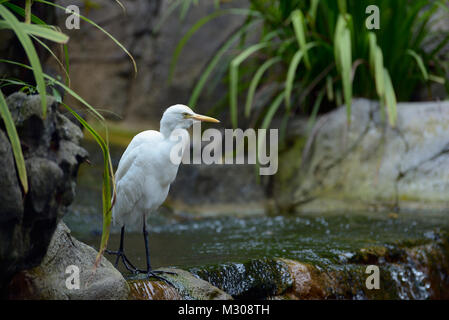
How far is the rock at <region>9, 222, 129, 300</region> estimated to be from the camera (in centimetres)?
188

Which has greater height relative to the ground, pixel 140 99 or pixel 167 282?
pixel 140 99

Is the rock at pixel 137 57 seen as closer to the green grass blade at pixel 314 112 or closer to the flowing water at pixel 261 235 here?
the green grass blade at pixel 314 112

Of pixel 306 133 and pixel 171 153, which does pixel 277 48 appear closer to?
pixel 306 133

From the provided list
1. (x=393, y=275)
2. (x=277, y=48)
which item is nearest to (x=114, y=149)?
(x=277, y=48)

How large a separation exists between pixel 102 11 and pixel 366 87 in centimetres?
384

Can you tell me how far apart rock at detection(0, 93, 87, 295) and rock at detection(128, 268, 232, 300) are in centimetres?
47

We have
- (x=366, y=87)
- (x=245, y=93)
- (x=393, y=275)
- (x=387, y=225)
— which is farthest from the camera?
(x=245, y=93)

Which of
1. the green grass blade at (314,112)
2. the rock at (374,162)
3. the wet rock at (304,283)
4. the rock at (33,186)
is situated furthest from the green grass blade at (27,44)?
the green grass blade at (314,112)

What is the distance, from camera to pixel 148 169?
98.6 inches

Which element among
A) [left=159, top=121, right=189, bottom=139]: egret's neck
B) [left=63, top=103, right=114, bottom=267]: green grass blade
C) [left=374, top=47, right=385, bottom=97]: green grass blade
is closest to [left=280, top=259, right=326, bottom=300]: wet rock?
[left=159, top=121, right=189, bottom=139]: egret's neck

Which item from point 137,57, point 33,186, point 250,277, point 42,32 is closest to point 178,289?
point 250,277

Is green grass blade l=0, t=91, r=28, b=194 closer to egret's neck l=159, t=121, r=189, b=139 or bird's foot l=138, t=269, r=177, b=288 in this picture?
bird's foot l=138, t=269, r=177, b=288
